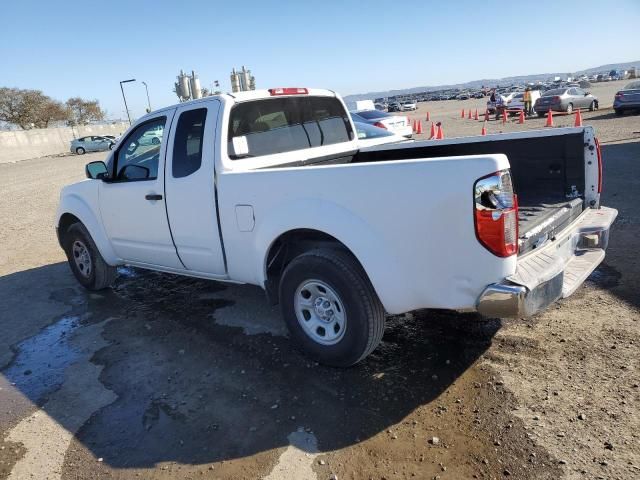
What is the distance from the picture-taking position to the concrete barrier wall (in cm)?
4525

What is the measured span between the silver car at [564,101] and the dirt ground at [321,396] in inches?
929

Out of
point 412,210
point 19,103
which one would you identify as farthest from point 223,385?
point 19,103

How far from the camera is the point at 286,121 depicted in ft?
14.9

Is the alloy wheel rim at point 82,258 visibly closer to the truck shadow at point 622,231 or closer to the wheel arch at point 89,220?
the wheel arch at point 89,220

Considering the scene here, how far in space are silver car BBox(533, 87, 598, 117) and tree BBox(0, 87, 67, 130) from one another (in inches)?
2339

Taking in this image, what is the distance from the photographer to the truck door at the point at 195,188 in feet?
13.3

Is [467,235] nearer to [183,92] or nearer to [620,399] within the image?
[620,399]

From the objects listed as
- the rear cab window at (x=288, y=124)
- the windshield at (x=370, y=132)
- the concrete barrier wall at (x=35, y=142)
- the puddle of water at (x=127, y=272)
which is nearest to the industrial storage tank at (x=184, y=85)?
the windshield at (x=370, y=132)

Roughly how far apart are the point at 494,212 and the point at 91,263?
4754 millimetres

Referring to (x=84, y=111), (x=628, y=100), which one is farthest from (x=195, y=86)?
(x=84, y=111)

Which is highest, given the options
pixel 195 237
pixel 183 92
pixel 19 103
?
pixel 19 103

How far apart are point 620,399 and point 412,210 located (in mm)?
1673

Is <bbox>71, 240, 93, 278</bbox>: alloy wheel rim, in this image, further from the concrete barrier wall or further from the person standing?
the concrete barrier wall

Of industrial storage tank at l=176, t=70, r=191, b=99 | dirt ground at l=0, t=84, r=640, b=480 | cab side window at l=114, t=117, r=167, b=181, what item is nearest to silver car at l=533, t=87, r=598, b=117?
industrial storage tank at l=176, t=70, r=191, b=99
